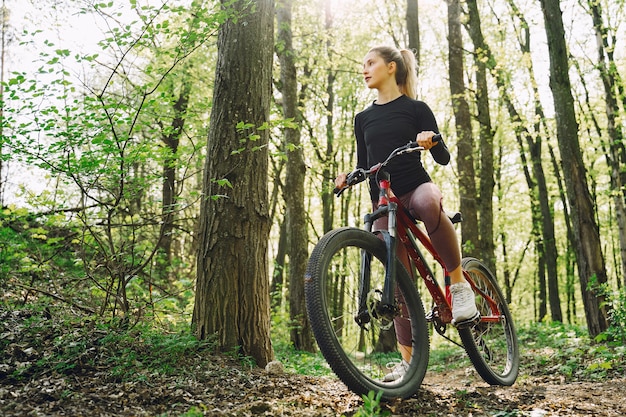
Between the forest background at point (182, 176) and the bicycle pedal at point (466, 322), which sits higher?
the forest background at point (182, 176)

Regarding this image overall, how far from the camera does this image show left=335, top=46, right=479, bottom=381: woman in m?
3.60

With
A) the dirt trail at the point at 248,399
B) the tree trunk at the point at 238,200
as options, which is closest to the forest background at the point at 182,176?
the tree trunk at the point at 238,200

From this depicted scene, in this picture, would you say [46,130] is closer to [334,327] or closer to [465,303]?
[334,327]

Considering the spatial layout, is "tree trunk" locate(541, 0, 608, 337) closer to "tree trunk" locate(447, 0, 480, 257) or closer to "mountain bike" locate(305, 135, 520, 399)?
"mountain bike" locate(305, 135, 520, 399)

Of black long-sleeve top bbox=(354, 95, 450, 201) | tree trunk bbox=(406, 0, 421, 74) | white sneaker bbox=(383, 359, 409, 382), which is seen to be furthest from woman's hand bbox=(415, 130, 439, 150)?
tree trunk bbox=(406, 0, 421, 74)

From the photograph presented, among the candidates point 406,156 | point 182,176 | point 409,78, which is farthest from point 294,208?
point 406,156

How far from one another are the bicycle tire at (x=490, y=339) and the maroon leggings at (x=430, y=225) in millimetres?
698

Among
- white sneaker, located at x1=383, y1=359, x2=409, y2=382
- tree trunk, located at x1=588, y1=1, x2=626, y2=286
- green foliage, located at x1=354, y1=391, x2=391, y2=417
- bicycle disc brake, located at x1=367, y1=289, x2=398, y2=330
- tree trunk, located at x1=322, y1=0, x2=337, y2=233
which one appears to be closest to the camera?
green foliage, located at x1=354, y1=391, x2=391, y2=417

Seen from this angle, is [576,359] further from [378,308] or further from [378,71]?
[378,71]

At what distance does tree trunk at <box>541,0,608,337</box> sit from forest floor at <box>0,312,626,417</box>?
3.12 meters

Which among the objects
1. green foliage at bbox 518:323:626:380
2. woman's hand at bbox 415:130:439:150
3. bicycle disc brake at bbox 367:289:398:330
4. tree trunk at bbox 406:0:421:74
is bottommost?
green foliage at bbox 518:323:626:380

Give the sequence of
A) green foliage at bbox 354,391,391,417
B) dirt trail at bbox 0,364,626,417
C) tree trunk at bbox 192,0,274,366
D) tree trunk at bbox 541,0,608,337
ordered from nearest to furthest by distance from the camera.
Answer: green foliage at bbox 354,391,391,417 < dirt trail at bbox 0,364,626,417 < tree trunk at bbox 192,0,274,366 < tree trunk at bbox 541,0,608,337

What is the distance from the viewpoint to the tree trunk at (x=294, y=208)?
1077cm

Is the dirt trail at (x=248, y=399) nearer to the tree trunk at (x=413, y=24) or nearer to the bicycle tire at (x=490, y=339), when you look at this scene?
the bicycle tire at (x=490, y=339)
